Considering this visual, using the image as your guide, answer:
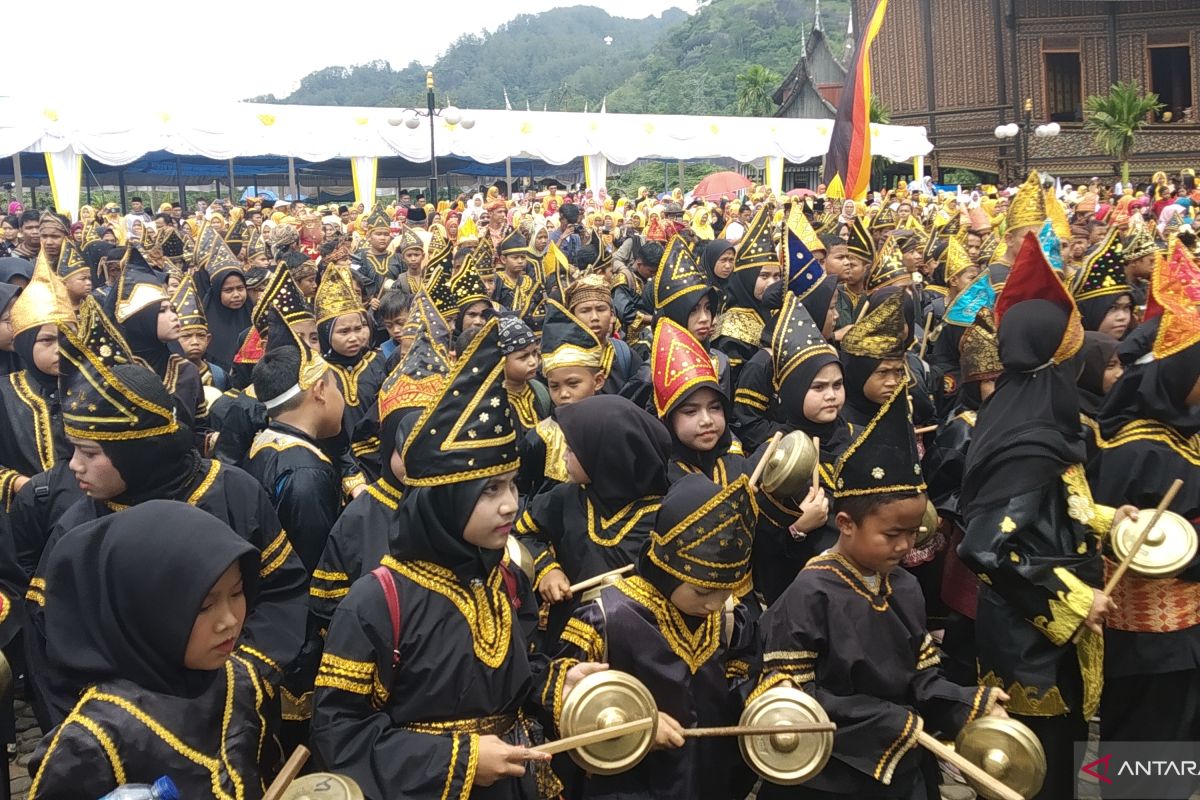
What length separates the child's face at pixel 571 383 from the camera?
5.64 meters

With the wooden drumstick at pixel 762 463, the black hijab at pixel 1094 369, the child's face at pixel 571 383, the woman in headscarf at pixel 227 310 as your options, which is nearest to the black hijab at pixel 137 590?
the wooden drumstick at pixel 762 463

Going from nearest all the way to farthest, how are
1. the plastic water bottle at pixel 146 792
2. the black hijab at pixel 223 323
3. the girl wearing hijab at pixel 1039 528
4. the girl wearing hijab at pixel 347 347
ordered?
the plastic water bottle at pixel 146 792 < the girl wearing hijab at pixel 1039 528 < the girl wearing hijab at pixel 347 347 < the black hijab at pixel 223 323

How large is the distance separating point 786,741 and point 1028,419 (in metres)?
1.63

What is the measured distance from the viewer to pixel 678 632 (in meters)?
3.48

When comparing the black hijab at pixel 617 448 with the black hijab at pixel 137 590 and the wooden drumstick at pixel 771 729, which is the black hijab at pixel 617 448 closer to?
the wooden drumstick at pixel 771 729

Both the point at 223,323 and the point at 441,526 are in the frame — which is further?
the point at 223,323

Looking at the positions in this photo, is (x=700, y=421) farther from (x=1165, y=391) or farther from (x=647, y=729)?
(x=647, y=729)

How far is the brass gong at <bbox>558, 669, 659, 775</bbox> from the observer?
2.92 m

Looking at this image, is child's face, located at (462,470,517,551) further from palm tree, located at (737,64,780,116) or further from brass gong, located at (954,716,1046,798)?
palm tree, located at (737,64,780,116)

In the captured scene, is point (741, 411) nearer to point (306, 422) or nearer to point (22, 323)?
point (306, 422)

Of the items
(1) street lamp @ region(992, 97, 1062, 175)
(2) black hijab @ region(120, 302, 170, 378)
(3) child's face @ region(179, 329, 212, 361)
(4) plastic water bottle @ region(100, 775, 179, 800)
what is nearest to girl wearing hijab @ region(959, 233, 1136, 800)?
(4) plastic water bottle @ region(100, 775, 179, 800)

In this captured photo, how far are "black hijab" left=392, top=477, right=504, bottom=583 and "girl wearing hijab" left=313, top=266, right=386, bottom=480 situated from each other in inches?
113

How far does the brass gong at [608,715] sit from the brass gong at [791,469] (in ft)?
5.47

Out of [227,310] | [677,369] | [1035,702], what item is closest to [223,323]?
[227,310]
